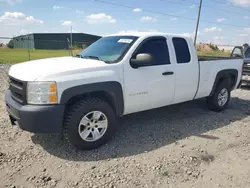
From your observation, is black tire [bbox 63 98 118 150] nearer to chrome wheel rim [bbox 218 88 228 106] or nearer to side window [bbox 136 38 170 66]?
side window [bbox 136 38 170 66]

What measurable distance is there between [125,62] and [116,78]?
1.10 ft

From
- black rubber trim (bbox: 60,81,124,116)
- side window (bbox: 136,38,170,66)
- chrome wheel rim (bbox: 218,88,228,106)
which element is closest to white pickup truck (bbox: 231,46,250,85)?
chrome wheel rim (bbox: 218,88,228,106)

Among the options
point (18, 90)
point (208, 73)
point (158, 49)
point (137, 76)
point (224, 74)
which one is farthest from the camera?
point (224, 74)

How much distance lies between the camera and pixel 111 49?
4.39m

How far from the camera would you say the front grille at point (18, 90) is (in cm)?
340

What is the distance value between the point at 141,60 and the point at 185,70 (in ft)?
4.52

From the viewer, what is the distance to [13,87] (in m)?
3.74

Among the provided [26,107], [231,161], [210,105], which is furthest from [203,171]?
[210,105]

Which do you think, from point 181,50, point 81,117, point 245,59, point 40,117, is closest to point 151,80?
point 181,50

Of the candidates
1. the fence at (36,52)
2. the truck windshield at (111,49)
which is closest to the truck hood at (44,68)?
the truck windshield at (111,49)

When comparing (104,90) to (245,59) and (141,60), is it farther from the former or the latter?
(245,59)

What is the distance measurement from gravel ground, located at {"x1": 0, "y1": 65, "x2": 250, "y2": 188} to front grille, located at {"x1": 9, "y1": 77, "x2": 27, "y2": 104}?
33.6 inches

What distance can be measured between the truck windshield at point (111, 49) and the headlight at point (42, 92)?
3.70 feet

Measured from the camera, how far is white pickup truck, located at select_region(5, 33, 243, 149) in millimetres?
3352
